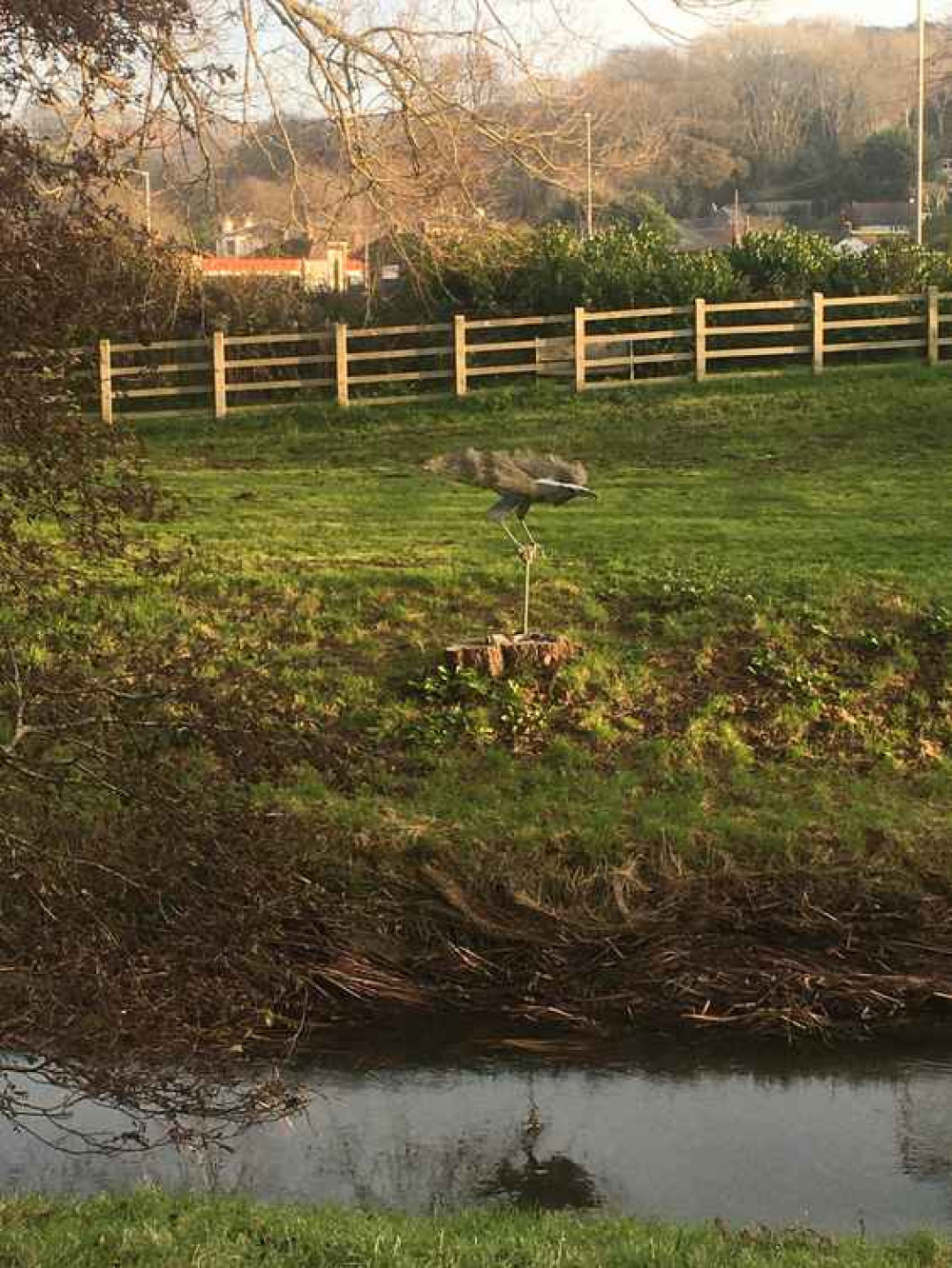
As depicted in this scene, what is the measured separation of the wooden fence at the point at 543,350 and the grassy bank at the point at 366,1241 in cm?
1857

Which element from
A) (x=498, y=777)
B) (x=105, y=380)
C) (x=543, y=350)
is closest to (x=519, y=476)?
(x=498, y=777)

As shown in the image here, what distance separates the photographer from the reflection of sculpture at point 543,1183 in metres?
7.66

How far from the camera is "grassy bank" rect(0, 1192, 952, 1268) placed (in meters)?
5.65

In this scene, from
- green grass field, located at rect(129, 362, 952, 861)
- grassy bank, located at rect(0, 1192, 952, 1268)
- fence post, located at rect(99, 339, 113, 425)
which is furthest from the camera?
green grass field, located at rect(129, 362, 952, 861)

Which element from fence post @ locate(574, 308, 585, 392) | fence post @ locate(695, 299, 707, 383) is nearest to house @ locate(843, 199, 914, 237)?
fence post @ locate(695, 299, 707, 383)

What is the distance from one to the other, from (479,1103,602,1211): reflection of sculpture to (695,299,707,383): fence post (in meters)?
18.2

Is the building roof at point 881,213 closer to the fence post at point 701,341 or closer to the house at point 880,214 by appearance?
the house at point 880,214

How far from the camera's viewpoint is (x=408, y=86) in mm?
10891

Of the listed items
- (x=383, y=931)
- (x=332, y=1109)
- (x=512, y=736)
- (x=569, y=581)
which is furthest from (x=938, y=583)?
(x=332, y=1109)

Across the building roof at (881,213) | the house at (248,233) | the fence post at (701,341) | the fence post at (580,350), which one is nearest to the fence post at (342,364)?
the fence post at (580,350)

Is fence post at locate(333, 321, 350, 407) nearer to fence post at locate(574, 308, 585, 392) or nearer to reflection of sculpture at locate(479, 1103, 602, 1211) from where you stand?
fence post at locate(574, 308, 585, 392)

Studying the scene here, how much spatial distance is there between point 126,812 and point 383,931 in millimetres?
3521

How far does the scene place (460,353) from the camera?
24.9 metres

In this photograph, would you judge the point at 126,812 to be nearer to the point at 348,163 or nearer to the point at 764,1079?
the point at 764,1079
